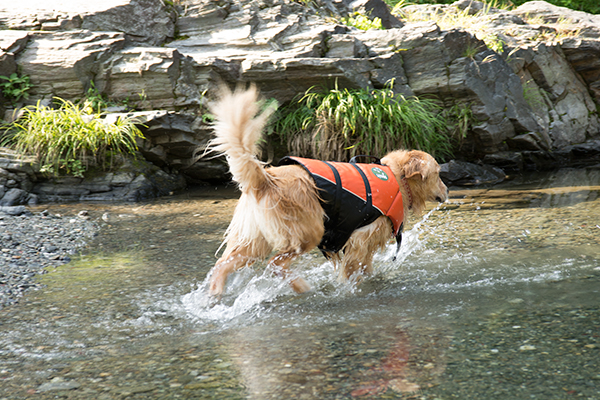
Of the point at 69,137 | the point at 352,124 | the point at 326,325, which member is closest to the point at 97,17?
the point at 69,137

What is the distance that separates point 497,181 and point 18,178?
7.99 m

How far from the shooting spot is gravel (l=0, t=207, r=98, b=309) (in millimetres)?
3717

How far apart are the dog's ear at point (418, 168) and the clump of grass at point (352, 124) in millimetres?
4294

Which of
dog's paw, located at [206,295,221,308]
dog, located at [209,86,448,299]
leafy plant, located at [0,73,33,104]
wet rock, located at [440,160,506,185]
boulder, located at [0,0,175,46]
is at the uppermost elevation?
boulder, located at [0,0,175,46]

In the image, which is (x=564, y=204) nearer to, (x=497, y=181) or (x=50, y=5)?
(x=497, y=181)

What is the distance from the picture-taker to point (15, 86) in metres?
8.02

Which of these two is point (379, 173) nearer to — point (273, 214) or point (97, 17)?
point (273, 214)

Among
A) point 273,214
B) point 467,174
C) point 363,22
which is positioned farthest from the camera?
point 363,22

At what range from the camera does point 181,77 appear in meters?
8.31

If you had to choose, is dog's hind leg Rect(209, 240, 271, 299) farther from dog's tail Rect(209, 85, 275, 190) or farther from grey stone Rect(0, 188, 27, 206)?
grey stone Rect(0, 188, 27, 206)

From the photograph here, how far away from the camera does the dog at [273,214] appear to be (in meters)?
2.98

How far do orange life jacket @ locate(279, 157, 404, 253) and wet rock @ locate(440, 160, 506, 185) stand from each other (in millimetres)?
4940

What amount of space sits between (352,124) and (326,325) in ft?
19.1

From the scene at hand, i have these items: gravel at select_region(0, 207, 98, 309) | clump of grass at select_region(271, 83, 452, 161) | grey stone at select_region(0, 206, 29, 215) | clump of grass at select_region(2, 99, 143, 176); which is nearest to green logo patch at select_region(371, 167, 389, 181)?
gravel at select_region(0, 207, 98, 309)
